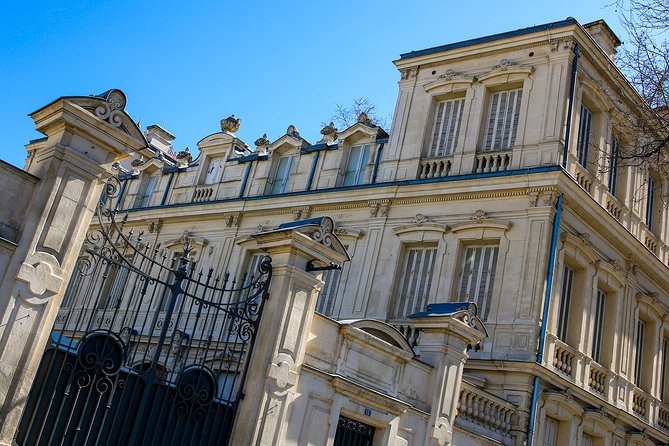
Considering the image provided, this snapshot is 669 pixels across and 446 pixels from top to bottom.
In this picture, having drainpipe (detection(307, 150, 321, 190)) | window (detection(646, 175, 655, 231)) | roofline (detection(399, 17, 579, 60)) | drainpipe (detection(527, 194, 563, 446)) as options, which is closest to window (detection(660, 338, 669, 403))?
window (detection(646, 175, 655, 231))

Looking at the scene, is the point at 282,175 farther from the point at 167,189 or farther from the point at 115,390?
the point at 115,390

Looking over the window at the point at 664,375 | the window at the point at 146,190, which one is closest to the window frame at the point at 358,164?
the window at the point at 146,190

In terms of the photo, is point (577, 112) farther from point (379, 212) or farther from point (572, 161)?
point (379, 212)

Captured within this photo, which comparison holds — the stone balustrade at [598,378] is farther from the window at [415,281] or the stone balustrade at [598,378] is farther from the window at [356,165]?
the window at [356,165]

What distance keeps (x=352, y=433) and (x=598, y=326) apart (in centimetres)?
1093

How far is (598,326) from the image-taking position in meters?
19.9

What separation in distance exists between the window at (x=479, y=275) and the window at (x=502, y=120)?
2.94m

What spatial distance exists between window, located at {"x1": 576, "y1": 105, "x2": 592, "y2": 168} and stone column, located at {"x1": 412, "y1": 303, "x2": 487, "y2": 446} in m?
8.93

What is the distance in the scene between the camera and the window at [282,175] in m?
24.0

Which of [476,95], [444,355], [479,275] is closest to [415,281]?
[479,275]

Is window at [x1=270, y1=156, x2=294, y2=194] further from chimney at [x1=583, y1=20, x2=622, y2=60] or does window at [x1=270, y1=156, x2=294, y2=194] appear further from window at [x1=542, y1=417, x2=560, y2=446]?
window at [x1=542, y1=417, x2=560, y2=446]

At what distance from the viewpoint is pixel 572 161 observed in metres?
19.0

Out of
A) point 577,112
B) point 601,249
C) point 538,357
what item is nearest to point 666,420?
point 601,249

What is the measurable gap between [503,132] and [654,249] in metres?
6.53
